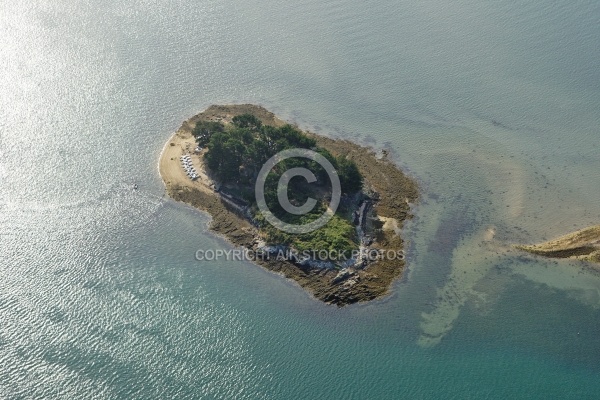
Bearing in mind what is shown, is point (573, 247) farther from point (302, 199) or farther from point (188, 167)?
point (188, 167)

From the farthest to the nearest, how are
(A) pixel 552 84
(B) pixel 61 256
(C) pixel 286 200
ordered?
(A) pixel 552 84 < (C) pixel 286 200 < (B) pixel 61 256

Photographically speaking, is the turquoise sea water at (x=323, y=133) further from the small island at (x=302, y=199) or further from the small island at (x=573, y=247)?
the small island at (x=302, y=199)

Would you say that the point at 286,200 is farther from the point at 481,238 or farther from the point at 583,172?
the point at 583,172

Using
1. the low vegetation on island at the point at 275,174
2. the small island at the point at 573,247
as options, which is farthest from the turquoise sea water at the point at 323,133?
the low vegetation on island at the point at 275,174

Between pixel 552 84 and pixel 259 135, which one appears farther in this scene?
pixel 552 84

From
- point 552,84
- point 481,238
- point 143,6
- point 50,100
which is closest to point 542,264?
point 481,238

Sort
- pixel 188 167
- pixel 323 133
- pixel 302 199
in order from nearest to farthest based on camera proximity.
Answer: pixel 302 199
pixel 188 167
pixel 323 133

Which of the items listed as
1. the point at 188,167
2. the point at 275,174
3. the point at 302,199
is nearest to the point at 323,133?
the point at 275,174
